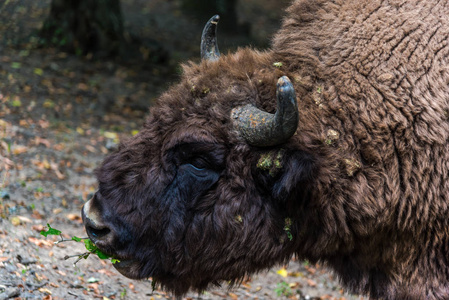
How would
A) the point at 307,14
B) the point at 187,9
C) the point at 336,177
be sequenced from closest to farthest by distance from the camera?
the point at 336,177, the point at 307,14, the point at 187,9

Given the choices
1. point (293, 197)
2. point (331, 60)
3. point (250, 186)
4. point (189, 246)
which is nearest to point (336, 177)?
point (293, 197)

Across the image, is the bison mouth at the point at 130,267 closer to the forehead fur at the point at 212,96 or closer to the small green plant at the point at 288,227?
the forehead fur at the point at 212,96

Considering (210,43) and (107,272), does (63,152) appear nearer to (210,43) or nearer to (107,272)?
(107,272)

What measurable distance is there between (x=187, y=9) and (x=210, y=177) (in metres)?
11.6

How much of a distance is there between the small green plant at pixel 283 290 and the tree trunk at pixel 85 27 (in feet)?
21.5

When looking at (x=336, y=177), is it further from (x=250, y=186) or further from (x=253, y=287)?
(x=253, y=287)

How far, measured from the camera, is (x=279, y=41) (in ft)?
13.8

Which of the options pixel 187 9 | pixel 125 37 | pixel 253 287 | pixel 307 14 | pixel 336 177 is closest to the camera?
pixel 336 177

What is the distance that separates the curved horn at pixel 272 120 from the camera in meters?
3.27

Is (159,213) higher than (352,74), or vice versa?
(352,74)

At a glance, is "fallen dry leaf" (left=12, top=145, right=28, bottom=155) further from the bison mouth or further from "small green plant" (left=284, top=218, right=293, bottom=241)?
"small green plant" (left=284, top=218, right=293, bottom=241)

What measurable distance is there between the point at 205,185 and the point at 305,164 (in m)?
0.72

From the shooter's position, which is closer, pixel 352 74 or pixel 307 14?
pixel 352 74

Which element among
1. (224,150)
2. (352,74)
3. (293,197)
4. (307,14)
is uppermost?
(307,14)
